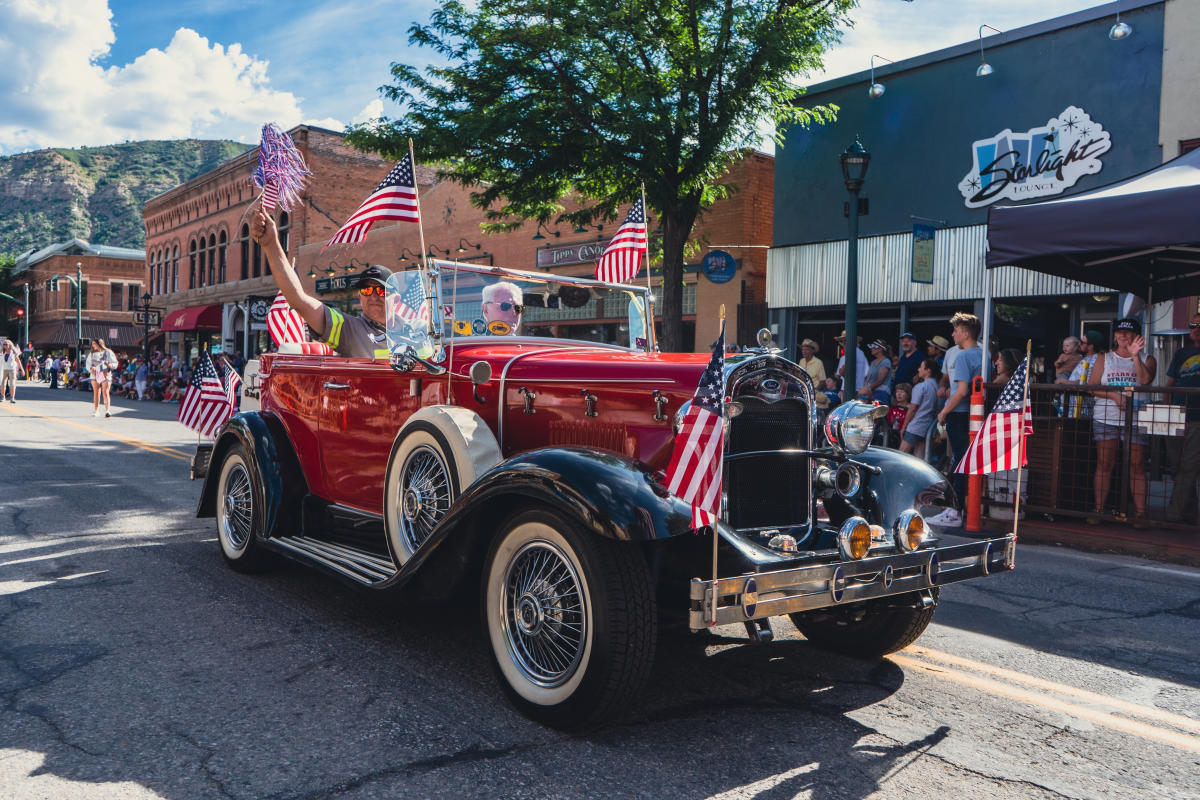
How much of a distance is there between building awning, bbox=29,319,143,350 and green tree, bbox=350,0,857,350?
5357 cm

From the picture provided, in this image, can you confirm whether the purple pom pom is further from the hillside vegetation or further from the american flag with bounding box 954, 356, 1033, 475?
the hillside vegetation

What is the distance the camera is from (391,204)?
4715 millimetres

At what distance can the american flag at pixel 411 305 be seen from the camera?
4512 mm

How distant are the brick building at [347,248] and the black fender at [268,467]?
1.32 meters

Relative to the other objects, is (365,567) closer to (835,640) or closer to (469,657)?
(469,657)

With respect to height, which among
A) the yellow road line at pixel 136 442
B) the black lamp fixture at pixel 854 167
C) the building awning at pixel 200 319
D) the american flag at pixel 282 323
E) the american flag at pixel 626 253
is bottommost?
the yellow road line at pixel 136 442

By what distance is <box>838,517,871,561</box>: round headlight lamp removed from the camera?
122 inches

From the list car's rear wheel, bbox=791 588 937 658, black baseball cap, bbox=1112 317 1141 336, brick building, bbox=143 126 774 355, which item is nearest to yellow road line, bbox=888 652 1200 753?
car's rear wheel, bbox=791 588 937 658

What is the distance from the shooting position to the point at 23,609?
14.5 feet

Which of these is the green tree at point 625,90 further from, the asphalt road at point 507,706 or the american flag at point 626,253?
the asphalt road at point 507,706

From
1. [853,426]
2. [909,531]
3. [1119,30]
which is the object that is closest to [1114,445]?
[853,426]

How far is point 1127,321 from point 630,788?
7409mm

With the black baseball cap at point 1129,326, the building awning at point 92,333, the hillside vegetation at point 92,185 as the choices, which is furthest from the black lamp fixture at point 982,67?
the hillside vegetation at point 92,185

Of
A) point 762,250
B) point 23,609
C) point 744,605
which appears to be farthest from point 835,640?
point 762,250
